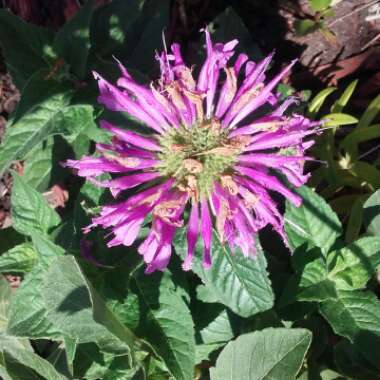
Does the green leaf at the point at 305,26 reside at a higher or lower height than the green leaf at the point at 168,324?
higher

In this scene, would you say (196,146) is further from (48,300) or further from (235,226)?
(48,300)

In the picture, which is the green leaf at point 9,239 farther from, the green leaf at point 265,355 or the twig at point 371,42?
the twig at point 371,42

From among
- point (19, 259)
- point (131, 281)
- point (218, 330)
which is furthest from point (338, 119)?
point (19, 259)

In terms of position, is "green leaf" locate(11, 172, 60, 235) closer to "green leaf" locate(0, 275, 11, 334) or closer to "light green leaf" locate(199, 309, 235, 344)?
"green leaf" locate(0, 275, 11, 334)

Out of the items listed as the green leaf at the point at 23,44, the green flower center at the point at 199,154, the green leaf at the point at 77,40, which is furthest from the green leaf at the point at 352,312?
the green leaf at the point at 23,44

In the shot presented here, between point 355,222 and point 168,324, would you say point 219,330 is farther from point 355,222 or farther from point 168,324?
point 355,222

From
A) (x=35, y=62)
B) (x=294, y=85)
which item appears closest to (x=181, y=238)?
(x=35, y=62)

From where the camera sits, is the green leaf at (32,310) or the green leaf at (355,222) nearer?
the green leaf at (32,310)
